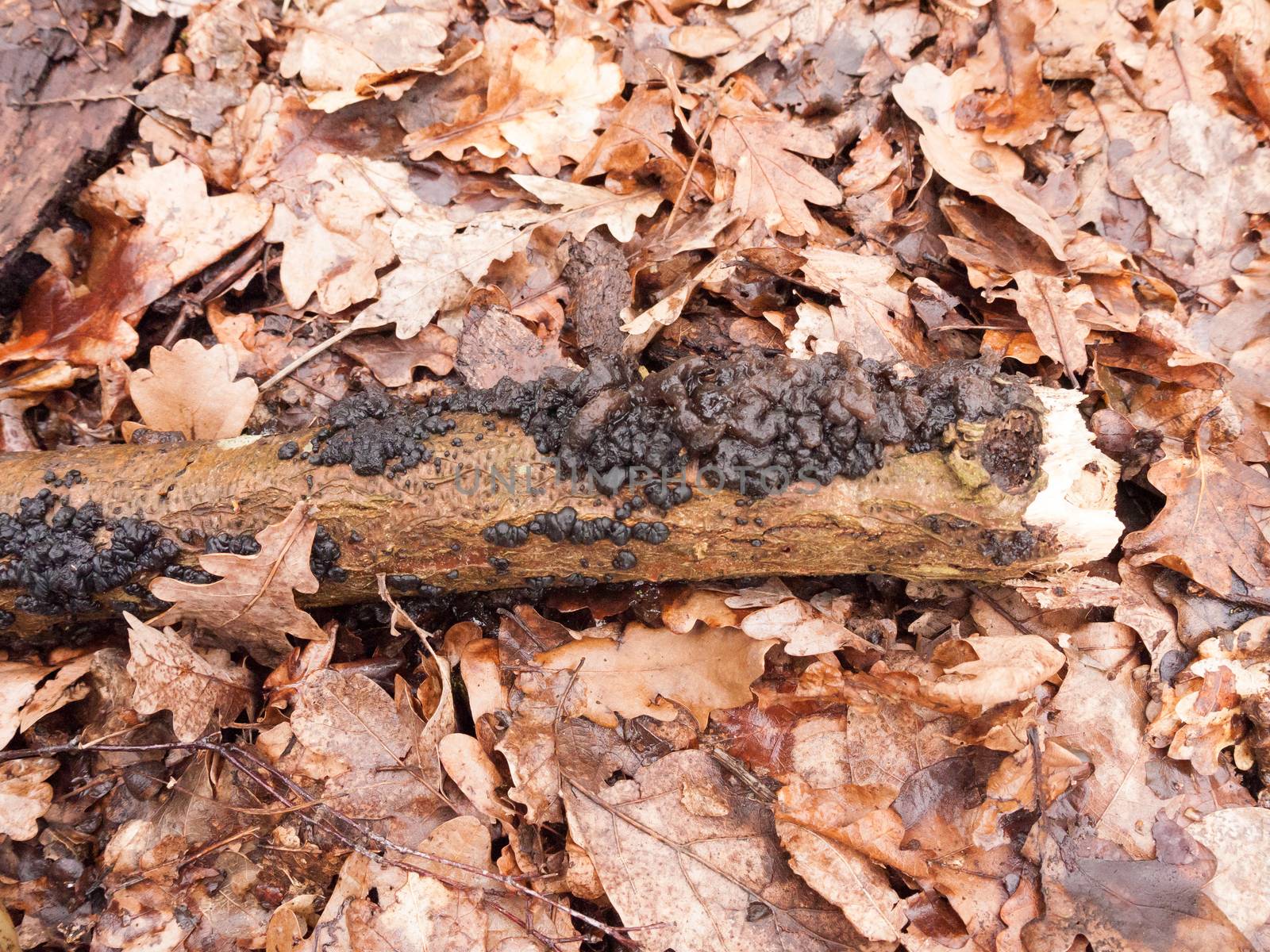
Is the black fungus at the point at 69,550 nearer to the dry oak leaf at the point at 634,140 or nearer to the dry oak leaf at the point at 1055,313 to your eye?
the dry oak leaf at the point at 634,140

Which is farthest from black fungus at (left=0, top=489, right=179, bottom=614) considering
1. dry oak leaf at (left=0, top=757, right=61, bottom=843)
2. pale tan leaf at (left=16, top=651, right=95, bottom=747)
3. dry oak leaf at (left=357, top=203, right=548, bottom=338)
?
dry oak leaf at (left=357, top=203, right=548, bottom=338)

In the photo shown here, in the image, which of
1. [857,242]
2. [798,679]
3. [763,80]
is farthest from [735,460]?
[763,80]

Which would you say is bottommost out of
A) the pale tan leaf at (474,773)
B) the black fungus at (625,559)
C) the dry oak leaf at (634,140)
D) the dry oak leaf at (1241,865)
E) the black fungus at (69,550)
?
the dry oak leaf at (1241,865)

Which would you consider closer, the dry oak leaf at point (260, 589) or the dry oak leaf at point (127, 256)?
the dry oak leaf at point (260, 589)

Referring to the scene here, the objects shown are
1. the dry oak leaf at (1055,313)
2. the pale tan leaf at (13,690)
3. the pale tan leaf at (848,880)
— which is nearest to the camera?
the pale tan leaf at (848,880)

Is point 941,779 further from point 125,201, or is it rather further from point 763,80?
point 125,201

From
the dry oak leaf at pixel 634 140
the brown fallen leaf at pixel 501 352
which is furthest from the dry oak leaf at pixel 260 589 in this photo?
the dry oak leaf at pixel 634 140

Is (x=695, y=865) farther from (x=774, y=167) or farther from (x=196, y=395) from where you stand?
(x=774, y=167)

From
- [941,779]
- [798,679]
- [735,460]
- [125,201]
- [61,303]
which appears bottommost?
[941,779]
